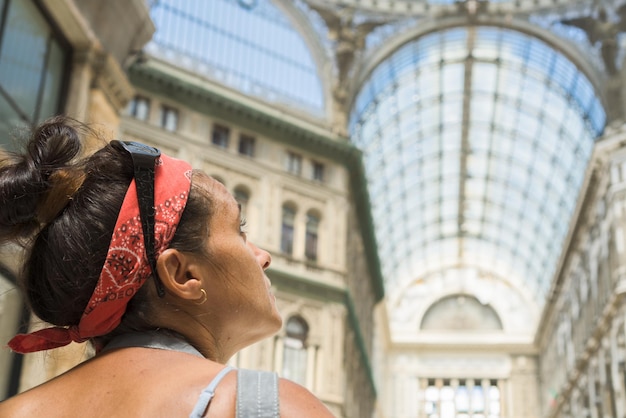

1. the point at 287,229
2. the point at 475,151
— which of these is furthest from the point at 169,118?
the point at 475,151

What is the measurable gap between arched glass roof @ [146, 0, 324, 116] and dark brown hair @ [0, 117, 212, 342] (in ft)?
85.2

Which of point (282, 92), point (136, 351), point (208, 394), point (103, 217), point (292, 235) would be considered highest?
point (282, 92)

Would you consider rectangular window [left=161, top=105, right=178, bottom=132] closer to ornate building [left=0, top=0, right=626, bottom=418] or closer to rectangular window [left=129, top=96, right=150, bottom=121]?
ornate building [left=0, top=0, right=626, bottom=418]

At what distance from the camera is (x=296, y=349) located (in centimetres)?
2812

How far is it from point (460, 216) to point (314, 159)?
2685 cm

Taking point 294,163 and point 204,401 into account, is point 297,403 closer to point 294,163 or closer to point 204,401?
point 204,401

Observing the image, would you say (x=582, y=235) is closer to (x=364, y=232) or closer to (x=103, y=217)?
(x=364, y=232)

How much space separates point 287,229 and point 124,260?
28.2m

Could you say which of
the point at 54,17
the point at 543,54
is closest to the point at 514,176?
the point at 543,54

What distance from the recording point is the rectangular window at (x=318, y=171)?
3134cm

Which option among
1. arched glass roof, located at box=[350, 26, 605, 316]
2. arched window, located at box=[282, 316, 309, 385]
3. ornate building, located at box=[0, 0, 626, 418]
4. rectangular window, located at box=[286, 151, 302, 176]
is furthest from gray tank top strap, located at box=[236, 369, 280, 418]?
arched glass roof, located at box=[350, 26, 605, 316]

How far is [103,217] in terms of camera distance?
175 centimetres

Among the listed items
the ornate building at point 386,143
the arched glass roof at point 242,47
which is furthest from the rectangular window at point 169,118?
the arched glass roof at point 242,47

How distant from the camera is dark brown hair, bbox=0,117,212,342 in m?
1.76
